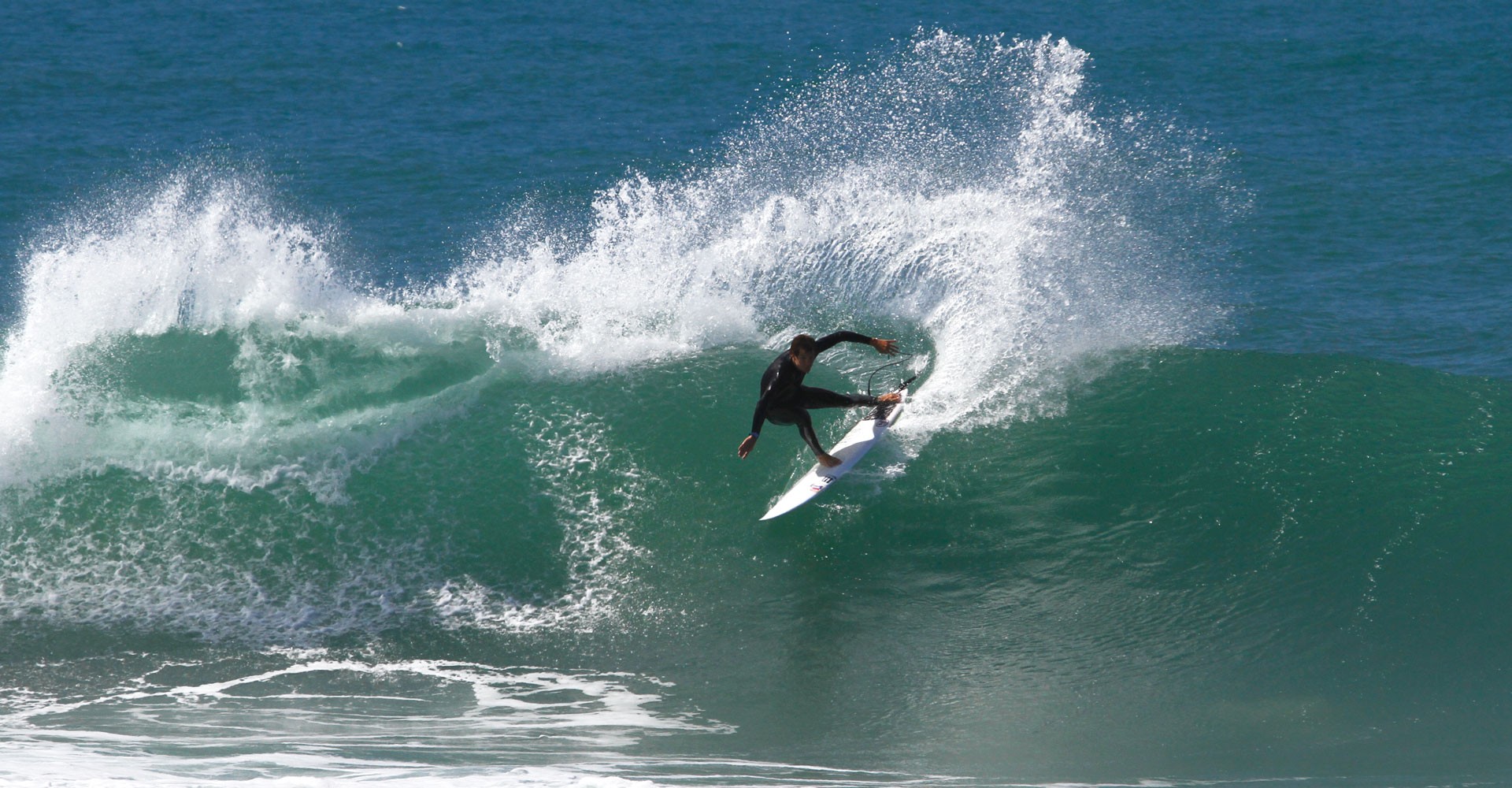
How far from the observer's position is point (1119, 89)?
23.8m

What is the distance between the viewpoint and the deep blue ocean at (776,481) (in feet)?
28.5

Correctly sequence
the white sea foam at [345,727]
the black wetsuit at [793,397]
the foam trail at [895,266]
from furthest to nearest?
the foam trail at [895,266]
the black wetsuit at [793,397]
the white sea foam at [345,727]

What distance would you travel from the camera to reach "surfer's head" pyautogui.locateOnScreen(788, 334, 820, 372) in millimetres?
9641

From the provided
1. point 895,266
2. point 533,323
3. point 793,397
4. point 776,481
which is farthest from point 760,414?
point 895,266

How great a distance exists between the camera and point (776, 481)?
11.2 metres

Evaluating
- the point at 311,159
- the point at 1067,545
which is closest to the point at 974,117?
the point at 1067,545

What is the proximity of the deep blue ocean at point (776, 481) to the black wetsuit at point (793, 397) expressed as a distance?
1.04m

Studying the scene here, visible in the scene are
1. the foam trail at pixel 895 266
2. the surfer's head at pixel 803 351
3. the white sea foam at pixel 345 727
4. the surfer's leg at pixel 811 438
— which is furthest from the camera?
the foam trail at pixel 895 266

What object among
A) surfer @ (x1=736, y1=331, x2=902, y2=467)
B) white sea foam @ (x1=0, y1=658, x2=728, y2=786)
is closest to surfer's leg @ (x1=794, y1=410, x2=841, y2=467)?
surfer @ (x1=736, y1=331, x2=902, y2=467)

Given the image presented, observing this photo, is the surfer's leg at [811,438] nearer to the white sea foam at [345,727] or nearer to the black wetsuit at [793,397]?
the black wetsuit at [793,397]

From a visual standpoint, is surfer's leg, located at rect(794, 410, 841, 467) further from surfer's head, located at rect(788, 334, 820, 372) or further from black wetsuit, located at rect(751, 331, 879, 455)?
surfer's head, located at rect(788, 334, 820, 372)

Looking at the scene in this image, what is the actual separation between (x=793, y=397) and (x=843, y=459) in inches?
35.3

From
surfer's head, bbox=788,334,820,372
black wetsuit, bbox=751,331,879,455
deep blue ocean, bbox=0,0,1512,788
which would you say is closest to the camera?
deep blue ocean, bbox=0,0,1512,788

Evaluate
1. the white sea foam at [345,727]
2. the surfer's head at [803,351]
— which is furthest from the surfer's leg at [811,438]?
the white sea foam at [345,727]
